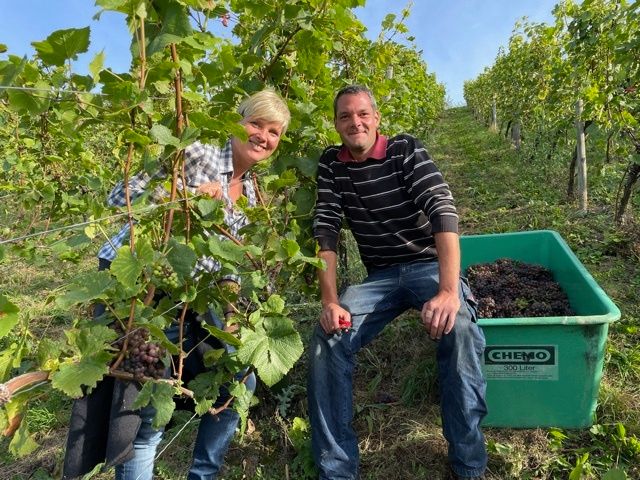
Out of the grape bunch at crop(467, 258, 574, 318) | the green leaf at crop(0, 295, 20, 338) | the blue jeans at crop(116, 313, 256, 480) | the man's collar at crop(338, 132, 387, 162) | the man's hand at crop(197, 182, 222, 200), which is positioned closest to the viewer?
the green leaf at crop(0, 295, 20, 338)

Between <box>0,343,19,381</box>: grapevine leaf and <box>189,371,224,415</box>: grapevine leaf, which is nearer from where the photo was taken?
<box>0,343,19,381</box>: grapevine leaf

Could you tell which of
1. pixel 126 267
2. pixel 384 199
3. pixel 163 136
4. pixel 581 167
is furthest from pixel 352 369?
pixel 581 167

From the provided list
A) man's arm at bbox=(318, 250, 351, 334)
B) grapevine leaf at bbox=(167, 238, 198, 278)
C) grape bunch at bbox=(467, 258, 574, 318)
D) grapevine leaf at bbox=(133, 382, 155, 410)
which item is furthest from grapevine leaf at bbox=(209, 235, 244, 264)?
grape bunch at bbox=(467, 258, 574, 318)

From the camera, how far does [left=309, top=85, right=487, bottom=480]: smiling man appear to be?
177cm

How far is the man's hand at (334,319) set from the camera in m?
1.90

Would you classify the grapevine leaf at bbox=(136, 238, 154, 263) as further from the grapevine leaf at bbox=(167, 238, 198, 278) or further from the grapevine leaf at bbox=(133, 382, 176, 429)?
the grapevine leaf at bbox=(133, 382, 176, 429)

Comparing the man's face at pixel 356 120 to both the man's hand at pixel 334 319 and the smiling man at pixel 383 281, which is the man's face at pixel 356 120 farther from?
the man's hand at pixel 334 319

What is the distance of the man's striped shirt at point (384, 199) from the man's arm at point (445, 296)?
17 centimetres

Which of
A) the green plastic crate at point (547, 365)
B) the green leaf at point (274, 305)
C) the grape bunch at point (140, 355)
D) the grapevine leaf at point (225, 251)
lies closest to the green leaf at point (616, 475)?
the green plastic crate at point (547, 365)

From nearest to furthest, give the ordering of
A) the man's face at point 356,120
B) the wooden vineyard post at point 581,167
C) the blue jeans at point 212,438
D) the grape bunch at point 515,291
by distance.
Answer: the blue jeans at point 212,438 < the man's face at point 356,120 < the grape bunch at point 515,291 < the wooden vineyard post at point 581,167

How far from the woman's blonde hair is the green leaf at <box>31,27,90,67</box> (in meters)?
0.71

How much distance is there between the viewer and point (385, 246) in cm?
216

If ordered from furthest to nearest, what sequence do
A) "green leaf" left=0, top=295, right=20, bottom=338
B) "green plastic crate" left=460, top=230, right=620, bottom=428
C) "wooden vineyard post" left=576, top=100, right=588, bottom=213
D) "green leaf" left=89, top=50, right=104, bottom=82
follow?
"wooden vineyard post" left=576, top=100, right=588, bottom=213 < "green plastic crate" left=460, top=230, right=620, bottom=428 < "green leaf" left=89, top=50, right=104, bottom=82 < "green leaf" left=0, top=295, right=20, bottom=338

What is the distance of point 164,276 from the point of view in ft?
4.09
